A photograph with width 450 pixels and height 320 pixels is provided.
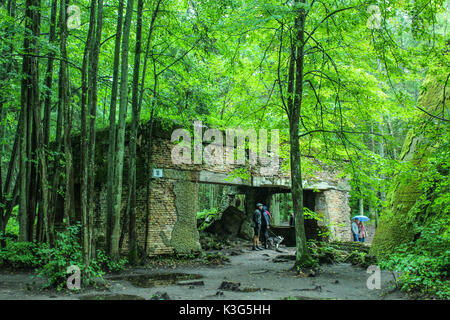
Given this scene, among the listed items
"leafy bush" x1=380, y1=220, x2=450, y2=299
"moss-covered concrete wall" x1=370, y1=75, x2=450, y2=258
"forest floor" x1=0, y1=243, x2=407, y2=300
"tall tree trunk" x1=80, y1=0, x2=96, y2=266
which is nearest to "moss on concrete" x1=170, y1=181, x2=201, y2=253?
"forest floor" x1=0, y1=243, x2=407, y2=300

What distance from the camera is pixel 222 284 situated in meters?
6.34

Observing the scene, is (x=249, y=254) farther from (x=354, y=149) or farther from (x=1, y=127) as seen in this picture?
(x=1, y=127)

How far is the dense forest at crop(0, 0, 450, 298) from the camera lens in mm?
6109

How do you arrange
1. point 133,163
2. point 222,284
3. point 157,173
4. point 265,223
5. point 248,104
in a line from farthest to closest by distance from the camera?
point 265,223, point 157,173, point 248,104, point 133,163, point 222,284

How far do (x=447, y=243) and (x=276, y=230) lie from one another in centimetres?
1074

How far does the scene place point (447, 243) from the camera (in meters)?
5.86

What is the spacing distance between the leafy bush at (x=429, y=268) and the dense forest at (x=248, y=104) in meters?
0.03

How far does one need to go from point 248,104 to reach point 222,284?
194 inches

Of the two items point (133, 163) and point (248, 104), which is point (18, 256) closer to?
point (133, 163)

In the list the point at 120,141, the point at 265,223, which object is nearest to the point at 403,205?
the point at 265,223

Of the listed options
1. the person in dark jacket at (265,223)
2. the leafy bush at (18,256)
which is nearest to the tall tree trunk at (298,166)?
the person in dark jacket at (265,223)

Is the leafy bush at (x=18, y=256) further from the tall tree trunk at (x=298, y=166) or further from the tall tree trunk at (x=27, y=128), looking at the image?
the tall tree trunk at (x=298, y=166)

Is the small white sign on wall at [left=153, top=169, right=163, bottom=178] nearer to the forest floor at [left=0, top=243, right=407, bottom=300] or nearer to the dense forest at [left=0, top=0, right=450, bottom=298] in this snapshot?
the dense forest at [left=0, top=0, right=450, bottom=298]

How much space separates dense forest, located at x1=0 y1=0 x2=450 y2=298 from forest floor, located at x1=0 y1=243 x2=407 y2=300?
0.41 meters
